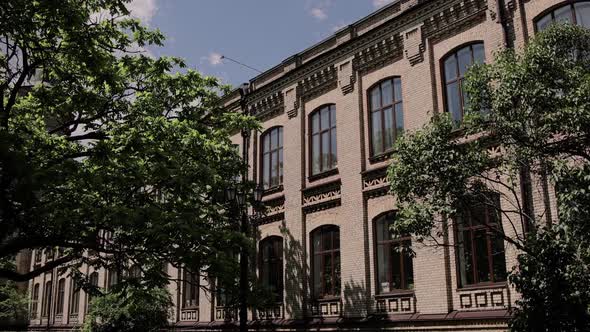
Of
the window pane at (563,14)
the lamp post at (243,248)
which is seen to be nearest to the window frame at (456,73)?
the window pane at (563,14)

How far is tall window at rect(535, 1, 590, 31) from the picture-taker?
13.0 metres

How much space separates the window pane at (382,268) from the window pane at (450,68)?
16.8 ft

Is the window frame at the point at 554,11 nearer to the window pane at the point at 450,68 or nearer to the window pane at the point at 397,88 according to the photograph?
the window pane at the point at 450,68

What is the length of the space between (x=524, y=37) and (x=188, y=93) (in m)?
9.43

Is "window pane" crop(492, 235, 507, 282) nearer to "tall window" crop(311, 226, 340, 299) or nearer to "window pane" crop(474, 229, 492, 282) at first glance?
"window pane" crop(474, 229, 492, 282)

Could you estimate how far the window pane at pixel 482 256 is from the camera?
13719mm

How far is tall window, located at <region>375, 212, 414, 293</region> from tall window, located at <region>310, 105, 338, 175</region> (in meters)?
3.13

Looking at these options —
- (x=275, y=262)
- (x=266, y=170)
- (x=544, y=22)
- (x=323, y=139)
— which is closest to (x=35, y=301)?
(x=266, y=170)

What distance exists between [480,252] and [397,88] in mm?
5667

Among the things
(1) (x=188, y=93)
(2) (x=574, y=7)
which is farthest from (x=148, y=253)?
(2) (x=574, y=7)

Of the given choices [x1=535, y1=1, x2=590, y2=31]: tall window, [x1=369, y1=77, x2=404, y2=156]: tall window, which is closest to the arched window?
[x1=369, y1=77, x2=404, y2=156]: tall window

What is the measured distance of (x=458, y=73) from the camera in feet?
50.7

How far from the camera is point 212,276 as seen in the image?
13711mm

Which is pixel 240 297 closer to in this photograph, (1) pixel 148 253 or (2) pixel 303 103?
(1) pixel 148 253
